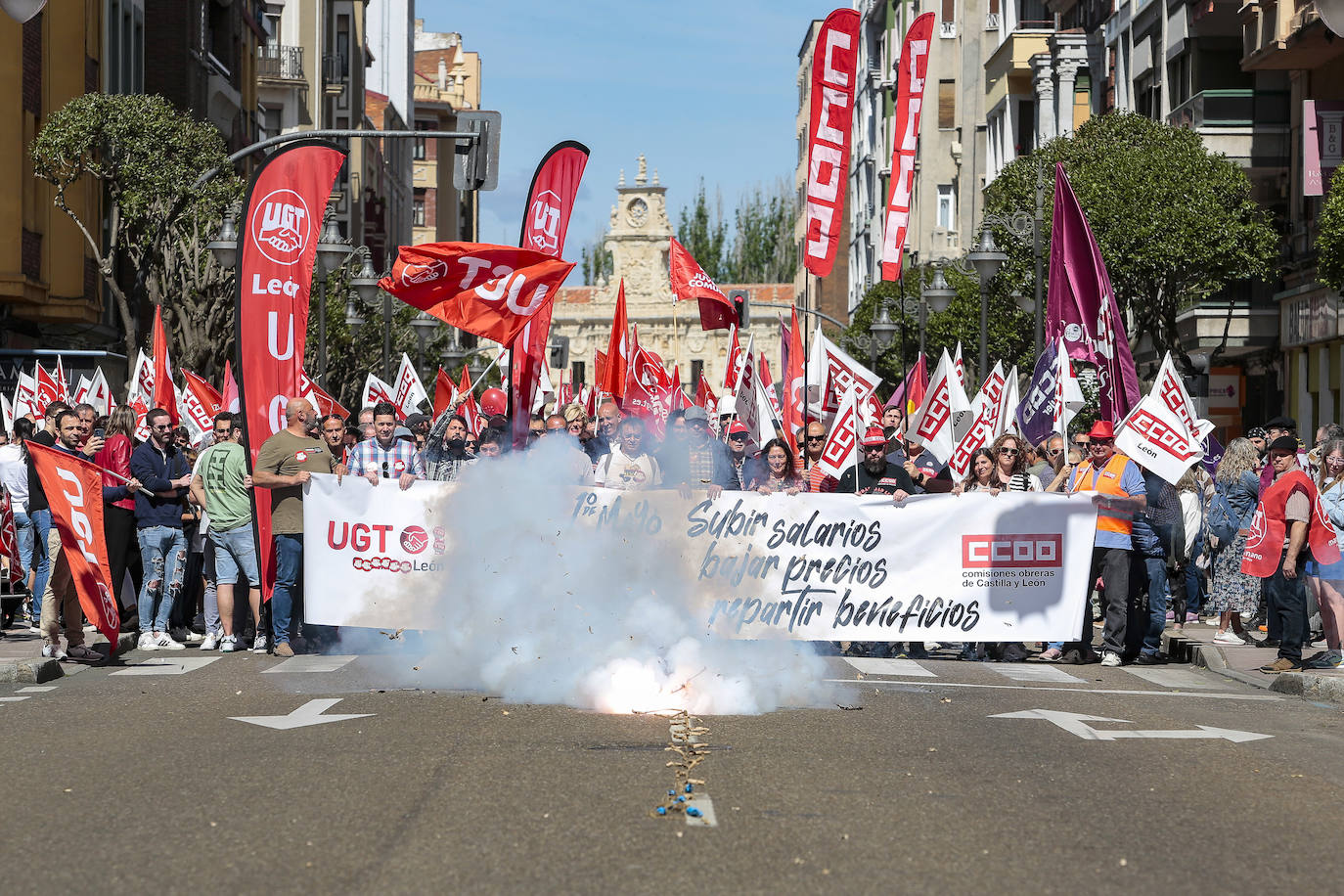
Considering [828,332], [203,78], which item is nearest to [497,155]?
[203,78]

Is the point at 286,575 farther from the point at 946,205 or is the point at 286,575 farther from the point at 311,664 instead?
the point at 946,205

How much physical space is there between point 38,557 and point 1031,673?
824cm

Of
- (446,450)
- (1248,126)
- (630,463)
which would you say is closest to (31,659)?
(446,450)

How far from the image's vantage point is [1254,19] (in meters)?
34.2

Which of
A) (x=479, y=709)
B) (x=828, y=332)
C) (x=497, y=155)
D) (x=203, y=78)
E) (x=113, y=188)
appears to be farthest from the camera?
(x=828, y=332)

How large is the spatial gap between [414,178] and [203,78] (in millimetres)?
61151

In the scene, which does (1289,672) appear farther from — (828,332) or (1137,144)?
(828,332)

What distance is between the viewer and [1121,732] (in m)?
10.1

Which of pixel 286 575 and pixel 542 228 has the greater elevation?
pixel 542 228

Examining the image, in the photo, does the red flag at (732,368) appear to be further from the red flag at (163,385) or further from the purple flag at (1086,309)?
the purple flag at (1086,309)

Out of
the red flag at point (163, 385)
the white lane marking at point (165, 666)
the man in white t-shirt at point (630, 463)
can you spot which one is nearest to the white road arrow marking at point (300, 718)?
the white lane marking at point (165, 666)

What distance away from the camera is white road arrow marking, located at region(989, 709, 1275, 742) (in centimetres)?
993

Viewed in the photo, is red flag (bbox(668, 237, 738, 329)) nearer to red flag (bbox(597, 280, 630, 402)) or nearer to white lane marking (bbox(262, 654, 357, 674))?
red flag (bbox(597, 280, 630, 402))

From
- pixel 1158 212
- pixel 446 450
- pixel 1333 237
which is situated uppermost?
pixel 1158 212
